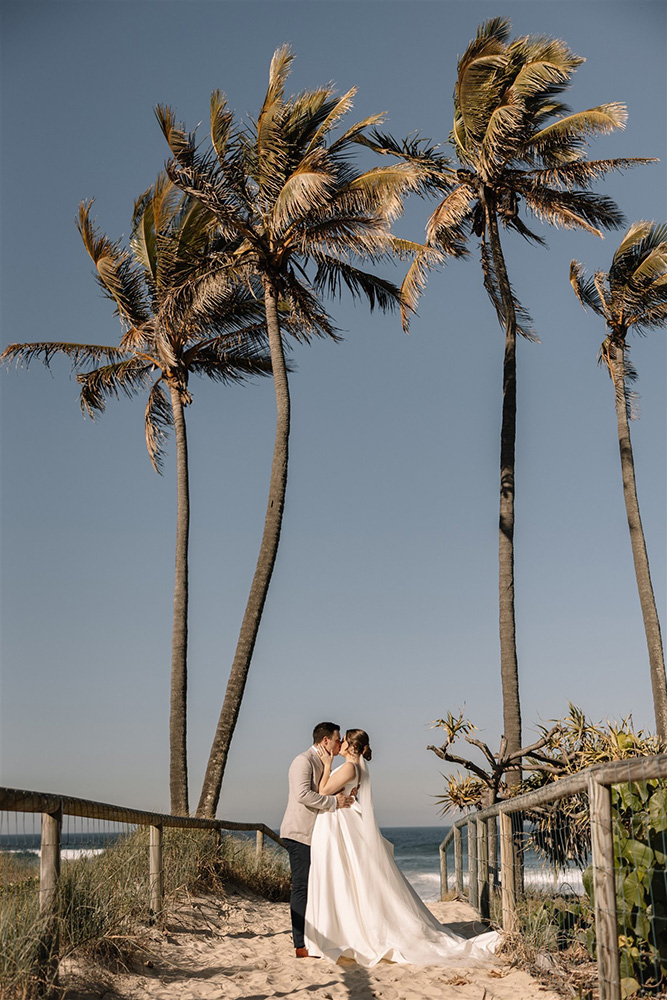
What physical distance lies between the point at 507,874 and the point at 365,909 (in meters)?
1.18

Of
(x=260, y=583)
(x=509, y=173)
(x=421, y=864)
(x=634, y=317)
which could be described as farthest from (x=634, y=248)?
(x=421, y=864)

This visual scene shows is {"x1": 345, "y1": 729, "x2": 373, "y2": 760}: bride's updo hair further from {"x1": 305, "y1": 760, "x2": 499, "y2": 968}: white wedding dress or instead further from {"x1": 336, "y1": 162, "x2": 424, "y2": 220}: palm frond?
{"x1": 336, "y1": 162, "x2": 424, "y2": 220}: palm frond

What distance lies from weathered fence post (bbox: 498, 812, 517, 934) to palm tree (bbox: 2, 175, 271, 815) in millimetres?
9942

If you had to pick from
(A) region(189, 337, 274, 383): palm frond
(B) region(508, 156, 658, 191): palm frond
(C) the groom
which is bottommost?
(C) the groom

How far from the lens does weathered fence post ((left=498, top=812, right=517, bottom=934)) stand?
7617 mm

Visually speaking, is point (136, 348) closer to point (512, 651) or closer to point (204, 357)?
point (204, 357)

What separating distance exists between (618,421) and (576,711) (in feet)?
43.6

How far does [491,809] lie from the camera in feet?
→ 28.5

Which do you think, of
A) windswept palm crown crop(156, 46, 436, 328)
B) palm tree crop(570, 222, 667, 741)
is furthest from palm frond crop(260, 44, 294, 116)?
Answer: palm tree crop(570, 222, 667, 741)

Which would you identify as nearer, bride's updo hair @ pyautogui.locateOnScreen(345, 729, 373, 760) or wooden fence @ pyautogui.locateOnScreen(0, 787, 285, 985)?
wooden fence @ pyautogui.locateOnScreen(0, 787, 285, 985)

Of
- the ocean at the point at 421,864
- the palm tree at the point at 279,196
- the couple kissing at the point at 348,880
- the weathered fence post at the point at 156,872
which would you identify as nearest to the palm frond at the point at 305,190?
the palm tree at the point at 279,196

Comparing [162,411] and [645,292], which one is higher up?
[645,292]

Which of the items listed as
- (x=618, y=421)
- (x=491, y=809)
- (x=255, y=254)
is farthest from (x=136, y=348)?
(x=491, y=809)

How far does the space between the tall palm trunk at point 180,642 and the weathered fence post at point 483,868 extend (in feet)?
26.2
